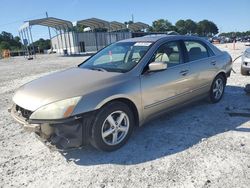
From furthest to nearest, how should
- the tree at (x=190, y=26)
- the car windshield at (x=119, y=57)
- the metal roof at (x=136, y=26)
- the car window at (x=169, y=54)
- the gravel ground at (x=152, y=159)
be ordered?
1. the tree at (x=190, y=26)
2. the metal roof at (x=136, y=26)
3. the car window at (x=169, y=54)
4. the car windshield at (x=119, y=57)
5. the gravel ground at (x=152, y=159)

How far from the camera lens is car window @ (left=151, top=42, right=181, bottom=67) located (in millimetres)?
4319

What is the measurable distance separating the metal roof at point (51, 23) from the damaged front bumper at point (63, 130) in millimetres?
29633

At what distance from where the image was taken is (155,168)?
124 inches

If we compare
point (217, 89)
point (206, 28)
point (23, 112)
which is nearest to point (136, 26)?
point (217, 89)

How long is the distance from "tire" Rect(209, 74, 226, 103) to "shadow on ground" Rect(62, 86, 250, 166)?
5.6 inches

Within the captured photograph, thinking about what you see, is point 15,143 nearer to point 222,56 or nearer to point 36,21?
point 222,56

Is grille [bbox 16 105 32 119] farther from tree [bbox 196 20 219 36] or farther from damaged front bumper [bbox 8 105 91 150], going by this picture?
tree [bbox 196 20 219 36]

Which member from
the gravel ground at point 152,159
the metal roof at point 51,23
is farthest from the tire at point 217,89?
the metal roof at point 51,23

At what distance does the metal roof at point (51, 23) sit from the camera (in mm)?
30006

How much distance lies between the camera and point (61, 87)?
3.46m

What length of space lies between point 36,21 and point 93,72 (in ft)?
96.2

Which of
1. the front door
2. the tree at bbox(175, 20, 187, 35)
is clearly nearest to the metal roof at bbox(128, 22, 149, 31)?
the front door

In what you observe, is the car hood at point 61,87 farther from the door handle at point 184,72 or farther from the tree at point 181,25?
the tree at point 181,25

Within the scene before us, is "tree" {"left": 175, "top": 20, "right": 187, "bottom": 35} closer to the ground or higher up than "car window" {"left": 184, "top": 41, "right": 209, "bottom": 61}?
higher up
